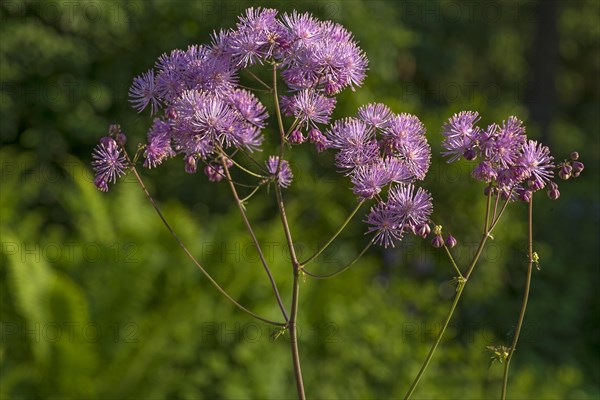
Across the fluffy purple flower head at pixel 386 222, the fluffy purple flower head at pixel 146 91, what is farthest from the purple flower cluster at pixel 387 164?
the fluffy purple flower head at pixel 146 91

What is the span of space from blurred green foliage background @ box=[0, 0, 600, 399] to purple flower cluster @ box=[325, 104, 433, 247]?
646 mm

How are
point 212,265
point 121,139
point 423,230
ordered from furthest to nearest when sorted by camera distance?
point 212,265 < point 121,139 < point 423,230

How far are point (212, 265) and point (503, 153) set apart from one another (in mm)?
3654

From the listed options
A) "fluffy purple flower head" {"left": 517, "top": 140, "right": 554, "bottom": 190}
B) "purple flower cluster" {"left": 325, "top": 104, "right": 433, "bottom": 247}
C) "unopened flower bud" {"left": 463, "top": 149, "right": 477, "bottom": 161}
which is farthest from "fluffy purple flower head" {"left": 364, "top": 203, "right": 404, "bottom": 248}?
"fluffy purple flower head" {"left": 517, "top": 140, "right": 554, "bottom": 190}

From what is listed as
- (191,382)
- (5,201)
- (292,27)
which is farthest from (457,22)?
(292,27)

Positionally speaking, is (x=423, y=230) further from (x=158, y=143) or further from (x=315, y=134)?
(x=158, y=143)

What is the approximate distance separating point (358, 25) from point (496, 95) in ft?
49.6

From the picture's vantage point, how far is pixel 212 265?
5.52 metres

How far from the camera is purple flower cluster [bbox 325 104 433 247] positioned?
2059mm

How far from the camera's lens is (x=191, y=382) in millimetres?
4758

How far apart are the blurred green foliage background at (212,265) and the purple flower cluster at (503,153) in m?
0.60

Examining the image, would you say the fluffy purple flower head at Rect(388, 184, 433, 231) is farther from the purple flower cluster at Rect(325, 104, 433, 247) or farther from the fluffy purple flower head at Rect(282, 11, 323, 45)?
the fluffy purple flower head at Rect(282, 11, 323, 45)

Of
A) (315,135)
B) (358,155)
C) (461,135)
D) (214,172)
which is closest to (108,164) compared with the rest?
(214,172)

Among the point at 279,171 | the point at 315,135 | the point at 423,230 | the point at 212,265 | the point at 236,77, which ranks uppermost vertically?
the point at 212,265
